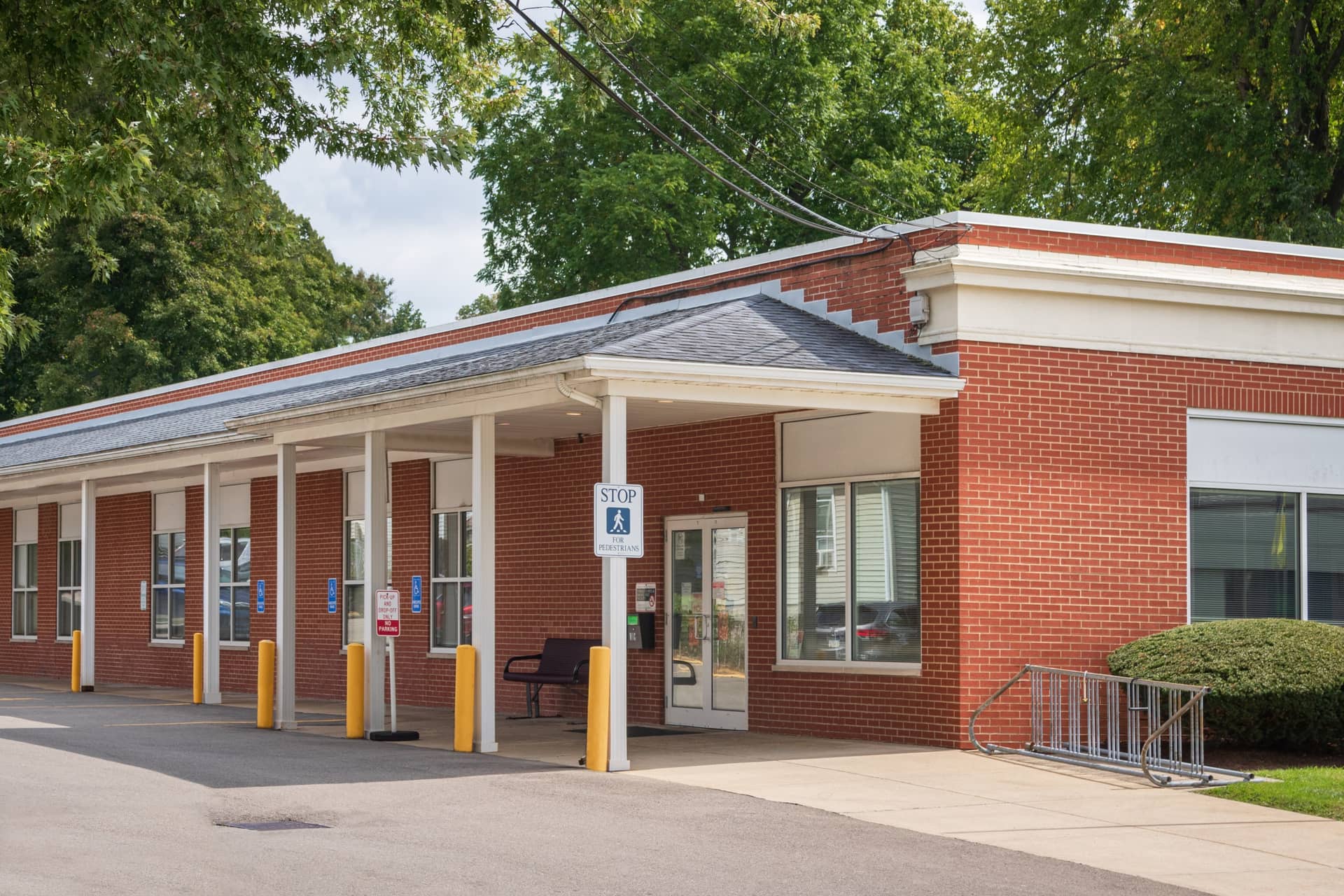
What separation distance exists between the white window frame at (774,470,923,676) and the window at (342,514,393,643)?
8.79 metres

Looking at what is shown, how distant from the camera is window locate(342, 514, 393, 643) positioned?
82.0ft

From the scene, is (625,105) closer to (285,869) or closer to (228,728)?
(228,728)

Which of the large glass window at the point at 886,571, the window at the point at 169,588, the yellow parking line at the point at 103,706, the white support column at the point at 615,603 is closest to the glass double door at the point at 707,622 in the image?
the large glass window at the point at 886,571

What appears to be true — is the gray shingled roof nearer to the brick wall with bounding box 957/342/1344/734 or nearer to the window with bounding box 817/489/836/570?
the brick wall with bounding box 957/342/1344/734

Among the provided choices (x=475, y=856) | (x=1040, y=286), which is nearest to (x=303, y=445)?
(x=1040, y=286)

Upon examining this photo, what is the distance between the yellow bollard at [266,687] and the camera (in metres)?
19.3

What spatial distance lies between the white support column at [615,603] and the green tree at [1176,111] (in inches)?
748

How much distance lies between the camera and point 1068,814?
40.7 feet

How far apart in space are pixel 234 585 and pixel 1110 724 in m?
16.8

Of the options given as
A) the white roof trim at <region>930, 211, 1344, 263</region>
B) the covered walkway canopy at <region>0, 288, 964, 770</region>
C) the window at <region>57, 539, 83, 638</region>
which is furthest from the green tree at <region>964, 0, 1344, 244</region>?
the window at <region>57, 539, 83, 638</region>

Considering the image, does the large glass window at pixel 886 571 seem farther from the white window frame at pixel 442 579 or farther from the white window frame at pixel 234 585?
the white window frame at pixel 234 585

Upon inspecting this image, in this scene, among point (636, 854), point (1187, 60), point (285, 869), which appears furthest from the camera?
point (1187, 60)

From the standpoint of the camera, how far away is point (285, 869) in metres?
9.59

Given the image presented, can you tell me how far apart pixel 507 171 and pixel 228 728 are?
2746cm
